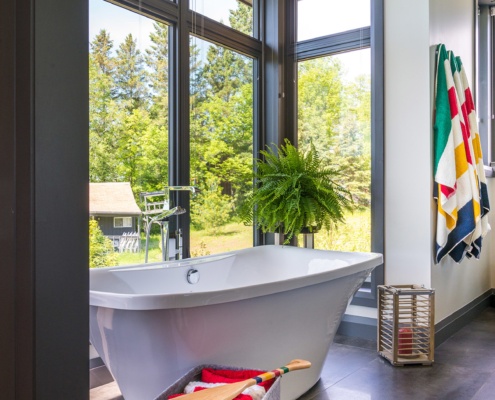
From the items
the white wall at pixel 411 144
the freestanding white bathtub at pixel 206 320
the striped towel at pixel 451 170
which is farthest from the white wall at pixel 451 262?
the freestanding white bathtub at pixel 206 320

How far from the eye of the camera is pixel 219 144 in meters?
3.29

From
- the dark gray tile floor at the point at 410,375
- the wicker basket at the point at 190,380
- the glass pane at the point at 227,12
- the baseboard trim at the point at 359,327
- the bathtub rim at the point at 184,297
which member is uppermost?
the glass pane at the point at 227,12

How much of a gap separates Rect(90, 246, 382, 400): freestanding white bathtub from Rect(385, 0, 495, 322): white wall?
563 mm

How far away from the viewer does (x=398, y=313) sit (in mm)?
2793

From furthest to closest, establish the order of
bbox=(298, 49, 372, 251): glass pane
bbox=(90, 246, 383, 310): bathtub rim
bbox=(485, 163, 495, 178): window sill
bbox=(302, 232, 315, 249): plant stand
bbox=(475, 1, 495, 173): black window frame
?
bbox=(475, 1, 495, 173): black window frame → bbox=(485, 163, 495, 178): window sill → bbox=(298, 49, 372, 251): glass pane → bbox=(302, 232, 315, 249): plant stand → bbox=(90, 246, 383, 310): bathtub rim

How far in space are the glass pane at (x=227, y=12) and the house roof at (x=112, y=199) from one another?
45.3 inches

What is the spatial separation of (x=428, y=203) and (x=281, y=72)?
1.51 m

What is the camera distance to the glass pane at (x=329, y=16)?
11.3ft

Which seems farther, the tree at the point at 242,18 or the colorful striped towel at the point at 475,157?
the tree at the point at 242,18

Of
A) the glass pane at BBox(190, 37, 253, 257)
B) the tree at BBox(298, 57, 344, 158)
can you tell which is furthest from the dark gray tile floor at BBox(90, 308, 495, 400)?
the tree at BBox(298, 57, 344, 158)

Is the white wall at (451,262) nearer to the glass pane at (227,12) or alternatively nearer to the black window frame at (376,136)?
the black window frame at (376,136)

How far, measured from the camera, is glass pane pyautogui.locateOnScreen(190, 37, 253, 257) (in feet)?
10.1

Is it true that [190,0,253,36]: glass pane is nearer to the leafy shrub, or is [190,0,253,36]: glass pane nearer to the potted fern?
the potted fern

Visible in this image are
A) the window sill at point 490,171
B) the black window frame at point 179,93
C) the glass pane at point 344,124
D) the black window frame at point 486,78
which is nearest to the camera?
the black window frame at point 179,93
